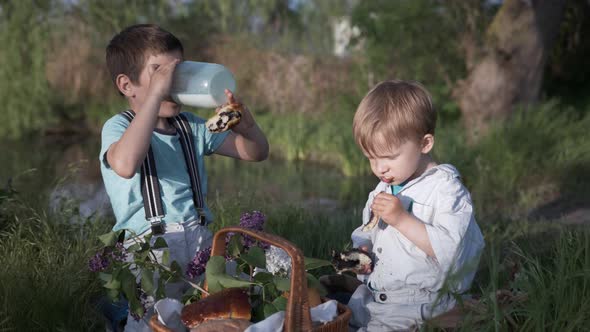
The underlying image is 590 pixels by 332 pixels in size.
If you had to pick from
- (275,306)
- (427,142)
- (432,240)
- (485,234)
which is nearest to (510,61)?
(485,234)

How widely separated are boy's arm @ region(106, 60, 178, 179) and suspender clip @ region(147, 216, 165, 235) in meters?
0.22

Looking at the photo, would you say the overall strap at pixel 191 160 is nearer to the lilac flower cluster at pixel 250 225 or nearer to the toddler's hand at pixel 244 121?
the toddler's hand at pixel 244 121

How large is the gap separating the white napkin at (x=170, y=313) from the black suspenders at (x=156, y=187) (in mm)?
504

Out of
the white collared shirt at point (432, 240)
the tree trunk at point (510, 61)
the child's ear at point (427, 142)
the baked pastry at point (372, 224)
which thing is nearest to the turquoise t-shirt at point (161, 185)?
the baked pastry at point (372, 224)

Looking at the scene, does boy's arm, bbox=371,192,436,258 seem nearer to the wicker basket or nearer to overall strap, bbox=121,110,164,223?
the wicker basket

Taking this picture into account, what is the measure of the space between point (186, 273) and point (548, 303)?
117 centimetres

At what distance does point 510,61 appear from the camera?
7027 mm

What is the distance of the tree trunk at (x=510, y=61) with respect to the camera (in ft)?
22.4

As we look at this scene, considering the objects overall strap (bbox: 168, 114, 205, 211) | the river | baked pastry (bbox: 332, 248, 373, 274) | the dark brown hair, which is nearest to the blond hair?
baked pastry (bbox: 332, 248, 373, 274)

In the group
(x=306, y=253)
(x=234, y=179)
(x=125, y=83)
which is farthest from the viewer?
(x=234, y=179)

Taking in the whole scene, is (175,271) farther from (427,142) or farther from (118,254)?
(427,142)

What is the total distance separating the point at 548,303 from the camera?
197 cm

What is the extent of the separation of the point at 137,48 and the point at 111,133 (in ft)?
1.12

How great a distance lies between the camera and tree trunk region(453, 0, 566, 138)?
6.83m
